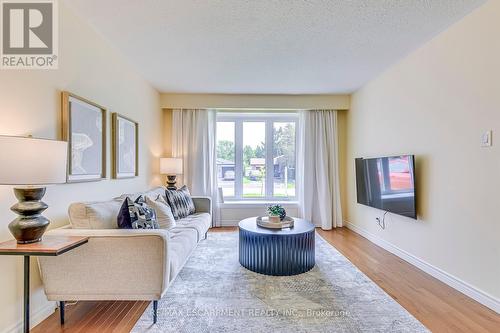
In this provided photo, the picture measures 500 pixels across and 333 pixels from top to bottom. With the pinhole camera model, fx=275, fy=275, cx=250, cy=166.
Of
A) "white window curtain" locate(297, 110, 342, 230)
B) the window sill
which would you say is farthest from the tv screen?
the window sill

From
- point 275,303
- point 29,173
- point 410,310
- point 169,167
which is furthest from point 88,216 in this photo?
point 410,310

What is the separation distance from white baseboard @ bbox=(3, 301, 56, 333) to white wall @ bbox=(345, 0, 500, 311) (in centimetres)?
356

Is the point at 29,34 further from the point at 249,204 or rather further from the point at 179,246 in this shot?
the point at 249,204

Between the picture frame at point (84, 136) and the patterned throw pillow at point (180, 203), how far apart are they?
100 cm

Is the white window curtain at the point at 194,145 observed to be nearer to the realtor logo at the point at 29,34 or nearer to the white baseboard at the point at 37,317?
the realtor logo at the point at 29,34

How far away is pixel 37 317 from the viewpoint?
2.03m

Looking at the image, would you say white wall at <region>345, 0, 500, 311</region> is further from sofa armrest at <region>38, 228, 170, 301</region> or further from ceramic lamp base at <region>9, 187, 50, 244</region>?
ceramic lamp base at <region>9, 187, 50, 244</region>

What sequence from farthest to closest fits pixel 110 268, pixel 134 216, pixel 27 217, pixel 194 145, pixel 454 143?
pixel 194 145 → pixel 454 143 → pixel 134 216 → pixel 110 268 → pixel 27 217

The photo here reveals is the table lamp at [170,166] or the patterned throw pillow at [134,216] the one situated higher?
the table lamp at [170,166]

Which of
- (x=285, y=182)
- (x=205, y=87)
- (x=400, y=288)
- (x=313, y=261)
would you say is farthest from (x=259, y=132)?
(x=400, y=288)

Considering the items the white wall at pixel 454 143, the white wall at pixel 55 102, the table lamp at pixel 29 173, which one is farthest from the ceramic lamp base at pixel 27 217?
the white wall at pixel 454 143

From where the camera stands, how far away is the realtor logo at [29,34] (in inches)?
75.4

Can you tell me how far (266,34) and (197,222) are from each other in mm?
2326

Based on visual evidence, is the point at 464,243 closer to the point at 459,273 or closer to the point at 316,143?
the point at 459,273
